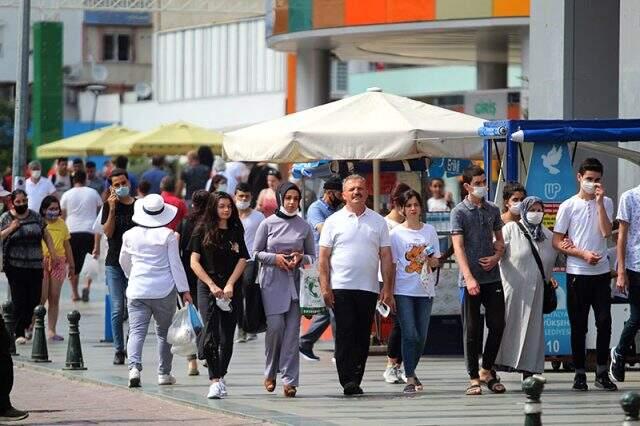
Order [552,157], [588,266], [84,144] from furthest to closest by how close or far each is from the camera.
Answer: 1. [84,144]
2. [552,157]
3. [588,266]

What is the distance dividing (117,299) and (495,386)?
15.5 feet

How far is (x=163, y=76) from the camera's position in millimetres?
76438

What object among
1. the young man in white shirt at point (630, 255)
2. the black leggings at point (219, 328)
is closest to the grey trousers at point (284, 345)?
the black leggings at point (219, 328)

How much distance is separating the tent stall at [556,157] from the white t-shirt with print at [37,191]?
12.2m

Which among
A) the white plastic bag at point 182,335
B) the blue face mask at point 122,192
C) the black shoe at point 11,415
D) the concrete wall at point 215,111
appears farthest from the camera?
the concrete wall at point 215,111

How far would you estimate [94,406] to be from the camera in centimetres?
1421

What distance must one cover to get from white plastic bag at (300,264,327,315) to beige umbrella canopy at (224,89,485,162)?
1.35m

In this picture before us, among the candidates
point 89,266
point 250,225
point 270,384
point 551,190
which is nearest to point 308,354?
point 250,225

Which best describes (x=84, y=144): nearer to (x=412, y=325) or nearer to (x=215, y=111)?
(x=215, y=111)

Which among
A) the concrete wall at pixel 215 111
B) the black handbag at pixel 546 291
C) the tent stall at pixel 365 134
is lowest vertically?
the black handbag at pixel 546 291

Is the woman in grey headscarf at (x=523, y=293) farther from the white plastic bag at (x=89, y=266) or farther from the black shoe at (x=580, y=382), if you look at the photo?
the white plastic bag at (x=89, y=266)

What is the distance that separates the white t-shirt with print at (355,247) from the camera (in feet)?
48.1

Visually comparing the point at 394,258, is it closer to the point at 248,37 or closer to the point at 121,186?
the point at 121,186

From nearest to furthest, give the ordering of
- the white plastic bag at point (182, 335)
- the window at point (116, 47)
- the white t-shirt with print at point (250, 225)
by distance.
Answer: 1. the white plastic bag at point (182, 335)
2. the white t-shirt with print at point (250, 225)
3. the window at point (116, 47)
